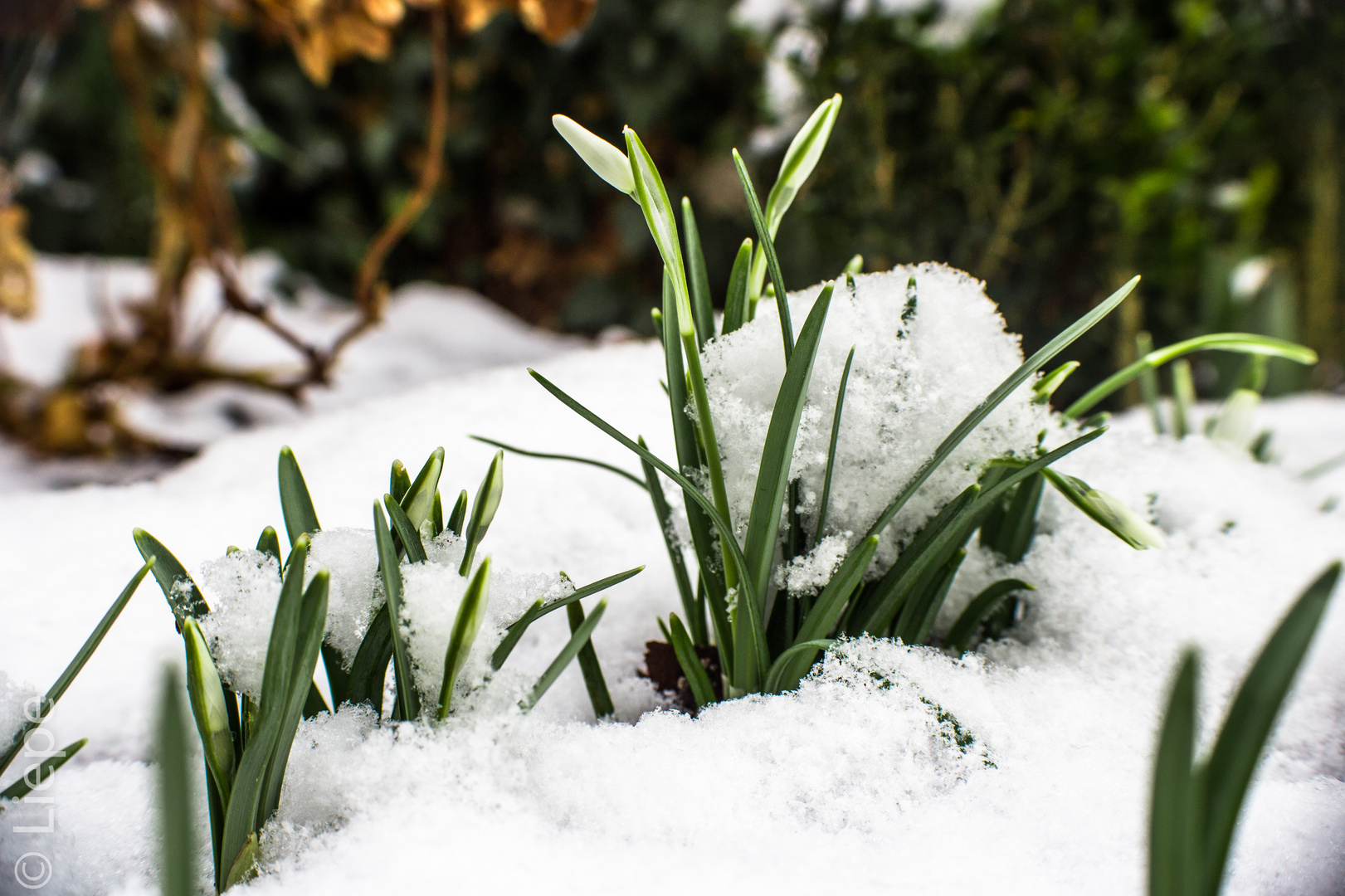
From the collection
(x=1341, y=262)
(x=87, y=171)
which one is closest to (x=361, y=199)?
(x=87, y=171)

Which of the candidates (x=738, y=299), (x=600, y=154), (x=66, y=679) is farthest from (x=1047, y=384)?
(x=66, y=679)

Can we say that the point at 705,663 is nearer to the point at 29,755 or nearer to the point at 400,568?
the point at 400,568

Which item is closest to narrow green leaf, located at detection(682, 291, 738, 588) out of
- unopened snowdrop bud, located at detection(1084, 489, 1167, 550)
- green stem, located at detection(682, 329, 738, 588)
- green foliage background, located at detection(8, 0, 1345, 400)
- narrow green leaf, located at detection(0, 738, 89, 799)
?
green stem, located at detection(682, 329, 738, 588)

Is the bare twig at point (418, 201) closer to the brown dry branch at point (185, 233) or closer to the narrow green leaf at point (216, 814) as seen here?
the brown dry branch at point (185, 233)

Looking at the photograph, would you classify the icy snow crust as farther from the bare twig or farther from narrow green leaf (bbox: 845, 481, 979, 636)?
the bare twig

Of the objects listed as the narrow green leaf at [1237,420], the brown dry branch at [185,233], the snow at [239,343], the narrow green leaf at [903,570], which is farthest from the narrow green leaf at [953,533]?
the snow at [239,343]
